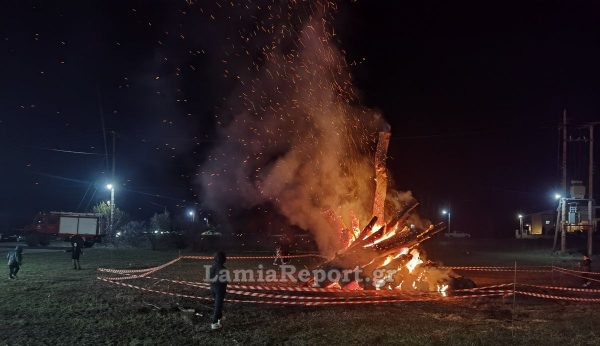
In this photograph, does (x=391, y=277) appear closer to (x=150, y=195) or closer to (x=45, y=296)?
(x=45, y=296)

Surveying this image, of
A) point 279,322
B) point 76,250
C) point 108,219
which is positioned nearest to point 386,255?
point 279,322

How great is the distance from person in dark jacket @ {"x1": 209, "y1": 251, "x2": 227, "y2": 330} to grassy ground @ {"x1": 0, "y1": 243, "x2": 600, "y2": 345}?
333mm

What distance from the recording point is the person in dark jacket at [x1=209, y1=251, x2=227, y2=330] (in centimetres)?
998

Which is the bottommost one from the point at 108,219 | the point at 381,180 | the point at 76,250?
the point at 76,250

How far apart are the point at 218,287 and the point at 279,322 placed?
1.50 metres

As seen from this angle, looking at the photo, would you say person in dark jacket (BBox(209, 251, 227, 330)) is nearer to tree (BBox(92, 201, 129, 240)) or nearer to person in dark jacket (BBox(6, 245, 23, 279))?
person in dark jacket (BBox(6, 245, 23, 279))

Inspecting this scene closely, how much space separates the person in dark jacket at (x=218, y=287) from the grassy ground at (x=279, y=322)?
1.09 ft

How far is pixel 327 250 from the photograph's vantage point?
69.2ft

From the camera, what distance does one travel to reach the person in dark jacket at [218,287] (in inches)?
393

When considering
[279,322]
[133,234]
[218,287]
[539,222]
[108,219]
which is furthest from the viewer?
[539,222]

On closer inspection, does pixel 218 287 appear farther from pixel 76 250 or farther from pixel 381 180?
pixel 76 250

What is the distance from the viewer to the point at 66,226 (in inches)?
1668

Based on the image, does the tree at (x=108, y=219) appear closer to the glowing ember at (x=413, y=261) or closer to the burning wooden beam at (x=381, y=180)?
the burning wooden beam at (x=381, y=180)

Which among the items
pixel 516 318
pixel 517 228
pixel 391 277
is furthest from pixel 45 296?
pixel 517 228
